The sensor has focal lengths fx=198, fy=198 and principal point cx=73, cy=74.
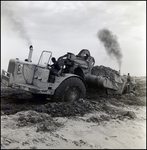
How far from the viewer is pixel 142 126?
16.4ft

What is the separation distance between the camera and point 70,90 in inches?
245

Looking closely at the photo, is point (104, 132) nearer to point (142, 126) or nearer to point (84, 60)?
point (142, 126)

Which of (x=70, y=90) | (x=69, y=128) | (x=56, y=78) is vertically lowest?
(x=69, y=128)

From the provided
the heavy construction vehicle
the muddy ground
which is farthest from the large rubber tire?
the muddy ground

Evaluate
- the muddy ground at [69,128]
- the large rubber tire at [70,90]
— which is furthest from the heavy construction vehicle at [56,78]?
the muddy ground at [69,128]

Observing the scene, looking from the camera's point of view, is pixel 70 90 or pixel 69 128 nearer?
pixel 69 128

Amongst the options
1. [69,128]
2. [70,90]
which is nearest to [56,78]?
[70,90]

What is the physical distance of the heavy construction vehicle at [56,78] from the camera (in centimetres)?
562

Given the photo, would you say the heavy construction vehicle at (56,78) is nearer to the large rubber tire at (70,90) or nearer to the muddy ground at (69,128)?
the large rubber tire at (70,90)

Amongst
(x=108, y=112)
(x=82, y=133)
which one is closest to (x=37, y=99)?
(x=108, y=112)

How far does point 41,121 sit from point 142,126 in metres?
2.58

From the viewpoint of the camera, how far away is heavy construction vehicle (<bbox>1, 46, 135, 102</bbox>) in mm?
5617

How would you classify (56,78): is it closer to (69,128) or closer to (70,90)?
(70,90)

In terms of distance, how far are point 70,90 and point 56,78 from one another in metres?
0.58
